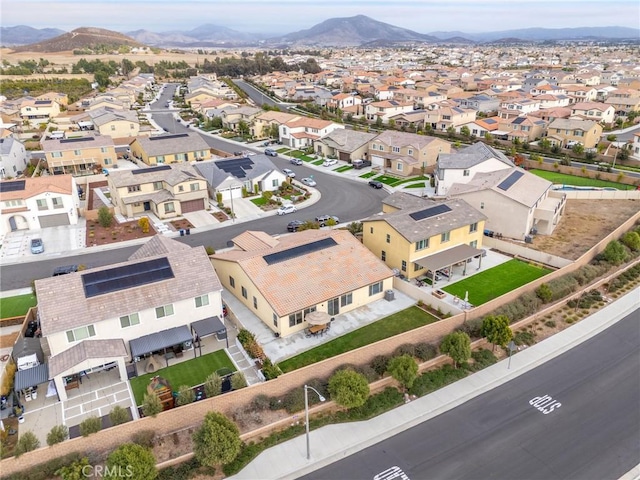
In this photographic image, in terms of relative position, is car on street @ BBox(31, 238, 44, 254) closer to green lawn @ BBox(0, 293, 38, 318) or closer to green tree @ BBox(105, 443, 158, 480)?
green lawn @ BBox(0, 293, 38, 318)

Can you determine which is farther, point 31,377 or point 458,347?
point 458,347

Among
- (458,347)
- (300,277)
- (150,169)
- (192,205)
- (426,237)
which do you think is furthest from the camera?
(150,169)

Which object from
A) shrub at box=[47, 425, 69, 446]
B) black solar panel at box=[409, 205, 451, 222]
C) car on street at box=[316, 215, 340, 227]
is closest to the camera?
shrub at box=[47, 425, 69, 446]

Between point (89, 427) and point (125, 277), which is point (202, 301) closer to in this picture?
point (125, 277)

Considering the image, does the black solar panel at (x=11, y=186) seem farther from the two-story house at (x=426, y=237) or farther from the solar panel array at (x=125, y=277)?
the two-story house at (x=426, y=237)

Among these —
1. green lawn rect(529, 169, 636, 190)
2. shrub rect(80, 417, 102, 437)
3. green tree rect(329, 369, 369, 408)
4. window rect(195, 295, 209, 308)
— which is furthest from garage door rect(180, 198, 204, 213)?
green lawn rect(529, 169, 636, 190)

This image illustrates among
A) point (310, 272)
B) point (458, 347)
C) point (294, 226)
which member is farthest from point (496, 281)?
point (294, 226)

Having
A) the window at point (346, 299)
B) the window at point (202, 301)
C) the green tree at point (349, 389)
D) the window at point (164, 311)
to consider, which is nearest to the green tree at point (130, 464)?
the green tree at point (349, 389)
